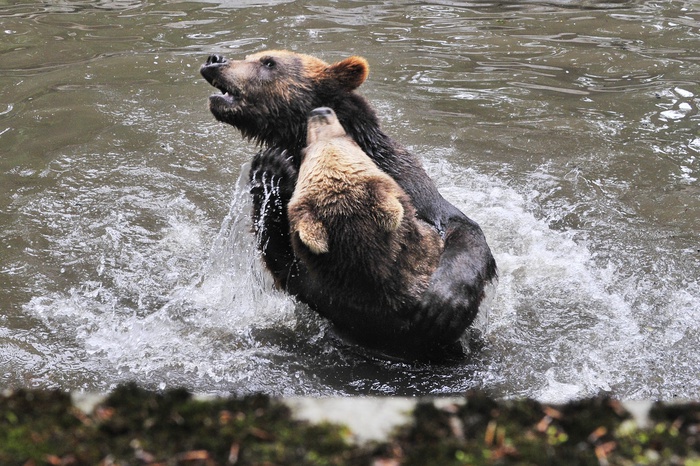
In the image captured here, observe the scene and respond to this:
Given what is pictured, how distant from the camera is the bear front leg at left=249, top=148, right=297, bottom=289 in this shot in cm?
585

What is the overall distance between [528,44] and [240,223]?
290 inches

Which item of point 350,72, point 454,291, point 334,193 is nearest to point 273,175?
point 350,72

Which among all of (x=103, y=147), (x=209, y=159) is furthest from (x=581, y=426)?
(x=103, y=147)

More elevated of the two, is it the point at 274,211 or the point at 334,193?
the point at 334,193

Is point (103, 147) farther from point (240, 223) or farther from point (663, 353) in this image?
point (663, 353)

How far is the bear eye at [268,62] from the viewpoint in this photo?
629 centimetres

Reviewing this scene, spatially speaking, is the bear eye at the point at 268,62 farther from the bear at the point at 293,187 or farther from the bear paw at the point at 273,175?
the bear paw at the point at 273,175

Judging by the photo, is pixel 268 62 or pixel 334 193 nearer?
pixel 334 193

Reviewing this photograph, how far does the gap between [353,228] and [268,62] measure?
2093 millimetres

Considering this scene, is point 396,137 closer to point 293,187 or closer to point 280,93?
point 280,93

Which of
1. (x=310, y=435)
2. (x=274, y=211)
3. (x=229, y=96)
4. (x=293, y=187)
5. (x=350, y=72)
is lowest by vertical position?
(x=274, y=211)

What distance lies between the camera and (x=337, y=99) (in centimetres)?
618

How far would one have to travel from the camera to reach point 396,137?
936cm

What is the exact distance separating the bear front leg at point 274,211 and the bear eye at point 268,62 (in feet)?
2.52
